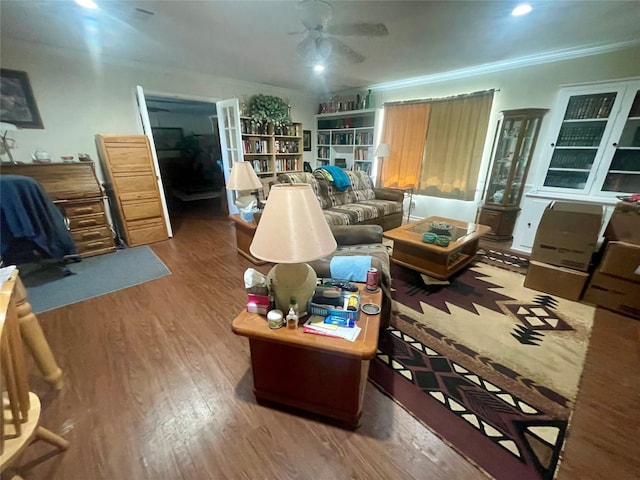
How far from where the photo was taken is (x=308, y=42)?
6.98 feet

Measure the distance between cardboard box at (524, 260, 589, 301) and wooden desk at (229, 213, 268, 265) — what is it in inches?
102

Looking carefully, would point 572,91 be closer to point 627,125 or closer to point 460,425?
point 627,125

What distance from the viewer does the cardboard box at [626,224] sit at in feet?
6.14

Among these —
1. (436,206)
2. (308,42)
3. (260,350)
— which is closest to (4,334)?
(260,350)

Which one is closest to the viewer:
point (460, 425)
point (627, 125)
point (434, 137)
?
point (460, 425)

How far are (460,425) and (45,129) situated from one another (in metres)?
4.60

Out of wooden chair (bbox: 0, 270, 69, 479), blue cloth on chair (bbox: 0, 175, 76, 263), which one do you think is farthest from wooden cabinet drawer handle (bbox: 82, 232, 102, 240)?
wooden chair (bbox: 0, 270, 69, 479)

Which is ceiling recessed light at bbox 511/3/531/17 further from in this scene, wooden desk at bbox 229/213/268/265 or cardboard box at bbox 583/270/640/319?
wooden desk at bbox 229/213/268/265

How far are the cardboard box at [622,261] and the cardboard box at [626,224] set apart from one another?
10 cm

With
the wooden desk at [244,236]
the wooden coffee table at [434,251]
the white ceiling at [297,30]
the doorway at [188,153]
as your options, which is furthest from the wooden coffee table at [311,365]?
the doorway at [188,153]

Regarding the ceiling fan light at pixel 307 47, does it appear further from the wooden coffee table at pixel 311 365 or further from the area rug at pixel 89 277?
the area rug at pixel 89 277

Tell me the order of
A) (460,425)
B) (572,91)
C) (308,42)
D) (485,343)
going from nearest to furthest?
1. (460,425)
2. (485,343)
3. (308,42)
4. (572,91)

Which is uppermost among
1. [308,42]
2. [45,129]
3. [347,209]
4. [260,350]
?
[308,42]

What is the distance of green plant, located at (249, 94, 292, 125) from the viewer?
13.5 feet
